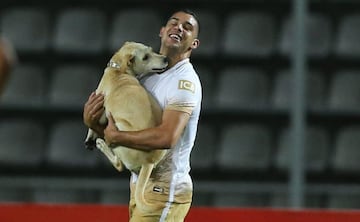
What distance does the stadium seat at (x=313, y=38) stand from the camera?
614 centimetres

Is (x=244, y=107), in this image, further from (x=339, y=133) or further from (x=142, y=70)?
(x=142, y=70)

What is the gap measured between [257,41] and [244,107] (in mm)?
454

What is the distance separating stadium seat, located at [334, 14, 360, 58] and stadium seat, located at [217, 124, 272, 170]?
2.08ft

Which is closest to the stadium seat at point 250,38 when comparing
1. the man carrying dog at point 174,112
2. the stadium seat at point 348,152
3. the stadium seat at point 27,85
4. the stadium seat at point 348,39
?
the stadium seat at point 348,39

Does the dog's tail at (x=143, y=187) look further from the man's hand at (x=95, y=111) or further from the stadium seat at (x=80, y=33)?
the stadium seat at (x=80, y=33)

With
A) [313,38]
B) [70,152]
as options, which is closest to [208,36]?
[313,38]

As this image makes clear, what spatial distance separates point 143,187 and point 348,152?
3179 mm

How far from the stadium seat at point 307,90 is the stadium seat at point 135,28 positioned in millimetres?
736

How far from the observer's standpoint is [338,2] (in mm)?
6301

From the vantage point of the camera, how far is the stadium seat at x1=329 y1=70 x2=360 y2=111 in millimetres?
6008

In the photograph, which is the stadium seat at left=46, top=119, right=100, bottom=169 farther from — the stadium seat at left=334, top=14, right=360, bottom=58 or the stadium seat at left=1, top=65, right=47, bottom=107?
the stadium seat at left=334, top=14, right=360, bottom=58

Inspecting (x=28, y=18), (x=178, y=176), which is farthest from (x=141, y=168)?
(x=28, y=18)

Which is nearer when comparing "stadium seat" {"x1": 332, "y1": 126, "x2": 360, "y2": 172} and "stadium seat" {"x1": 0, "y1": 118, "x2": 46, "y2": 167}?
"stadium seat" {"x1": 332, "y1": 126, "x2": 360, "y2": 172}

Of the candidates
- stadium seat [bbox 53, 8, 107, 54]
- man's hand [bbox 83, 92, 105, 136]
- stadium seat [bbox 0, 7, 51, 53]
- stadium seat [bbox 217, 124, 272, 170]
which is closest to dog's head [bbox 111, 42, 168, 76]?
man's hand [bbox 83, 92, 105, 136]
